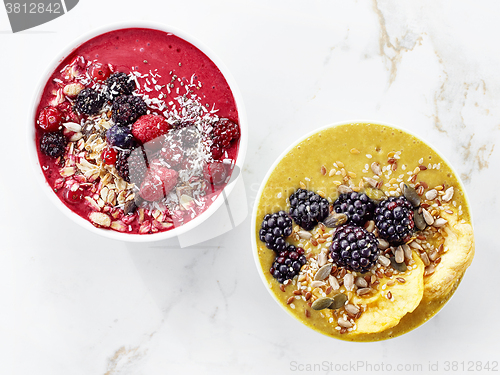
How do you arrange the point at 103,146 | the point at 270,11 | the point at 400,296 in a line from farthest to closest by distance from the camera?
1. the point at 270,11
2. the point at 103,146
3. the point at 400,296

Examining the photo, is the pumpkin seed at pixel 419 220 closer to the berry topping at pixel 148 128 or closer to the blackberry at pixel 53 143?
the berry topping at pixel 148 128

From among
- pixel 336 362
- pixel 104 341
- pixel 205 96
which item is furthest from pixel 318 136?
pixel 104 341

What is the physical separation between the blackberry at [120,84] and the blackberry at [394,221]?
4.12ft

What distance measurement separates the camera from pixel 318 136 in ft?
6.23

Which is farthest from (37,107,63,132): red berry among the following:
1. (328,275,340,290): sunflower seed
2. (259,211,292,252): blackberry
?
(328,275,340,290): sunflower seed

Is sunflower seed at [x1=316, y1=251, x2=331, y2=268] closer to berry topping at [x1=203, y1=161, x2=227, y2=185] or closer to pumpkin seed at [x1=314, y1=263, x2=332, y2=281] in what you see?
pumpkin seed at [x1=314, y1=263, x2=332, y2=281]

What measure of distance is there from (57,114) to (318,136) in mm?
1207

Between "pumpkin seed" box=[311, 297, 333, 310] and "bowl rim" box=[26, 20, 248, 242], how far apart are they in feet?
2.10

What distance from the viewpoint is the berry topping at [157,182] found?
5.82 ft

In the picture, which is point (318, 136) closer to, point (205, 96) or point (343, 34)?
point (205, 96)

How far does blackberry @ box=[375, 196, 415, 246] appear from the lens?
176 cm

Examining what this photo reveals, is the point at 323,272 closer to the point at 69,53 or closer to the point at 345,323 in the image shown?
the point at 345,323

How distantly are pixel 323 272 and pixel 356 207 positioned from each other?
0.33m

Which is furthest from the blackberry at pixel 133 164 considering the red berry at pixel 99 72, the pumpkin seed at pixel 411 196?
the pumpkin seed at pixel 411 196
